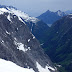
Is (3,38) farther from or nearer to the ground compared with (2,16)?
nearer to the ground

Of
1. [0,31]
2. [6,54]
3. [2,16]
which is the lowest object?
[6,54]

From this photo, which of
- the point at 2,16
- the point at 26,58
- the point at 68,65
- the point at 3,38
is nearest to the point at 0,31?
the point at 3,38

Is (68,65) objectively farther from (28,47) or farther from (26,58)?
(26,58)

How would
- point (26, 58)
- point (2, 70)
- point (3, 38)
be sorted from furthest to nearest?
point (26, 58), point (3, 38), point (2, 70)

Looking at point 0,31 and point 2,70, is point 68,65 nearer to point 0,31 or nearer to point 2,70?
point 0,31

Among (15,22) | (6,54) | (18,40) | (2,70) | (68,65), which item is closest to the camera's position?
(2,70)

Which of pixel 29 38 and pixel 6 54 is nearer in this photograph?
pixel 6 54
